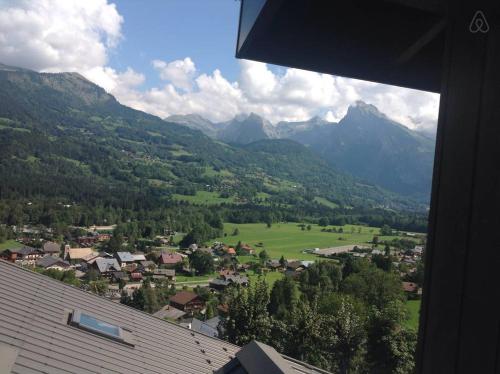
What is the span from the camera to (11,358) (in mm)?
4359

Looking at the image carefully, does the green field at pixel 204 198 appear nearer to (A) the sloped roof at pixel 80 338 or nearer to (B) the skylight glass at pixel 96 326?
(A) the sloped roof at pixel 80 338

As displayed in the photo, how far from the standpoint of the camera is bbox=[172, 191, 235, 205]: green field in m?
125

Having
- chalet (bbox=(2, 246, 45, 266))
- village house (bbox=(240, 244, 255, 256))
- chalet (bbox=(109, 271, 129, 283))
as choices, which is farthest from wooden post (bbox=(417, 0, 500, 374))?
village house (bbox=(240, 244, 255, 256))

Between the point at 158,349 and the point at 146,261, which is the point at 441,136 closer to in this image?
the point at 158,349

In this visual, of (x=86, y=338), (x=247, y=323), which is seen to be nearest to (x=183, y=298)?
(x=247, y=323)

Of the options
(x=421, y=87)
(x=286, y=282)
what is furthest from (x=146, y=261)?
(x=421, y=87)

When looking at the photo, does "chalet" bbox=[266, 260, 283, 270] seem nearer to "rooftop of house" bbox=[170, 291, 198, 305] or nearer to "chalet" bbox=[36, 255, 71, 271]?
"rooftop of house" bbox=[170, 291, 198, 305]

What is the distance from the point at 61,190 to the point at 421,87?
120m

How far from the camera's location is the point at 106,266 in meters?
54.6

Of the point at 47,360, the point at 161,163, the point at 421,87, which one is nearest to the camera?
the point at 421,87

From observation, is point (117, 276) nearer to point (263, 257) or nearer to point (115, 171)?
point (263, 257)

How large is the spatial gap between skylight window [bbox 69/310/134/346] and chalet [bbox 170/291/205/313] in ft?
99.7

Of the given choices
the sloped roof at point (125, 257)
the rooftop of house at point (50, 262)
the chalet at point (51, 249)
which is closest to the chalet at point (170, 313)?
the rooftop of house at point (50, 262)

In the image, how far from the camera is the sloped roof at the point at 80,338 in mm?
4957
